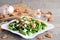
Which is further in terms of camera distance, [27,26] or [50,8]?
[50,8]

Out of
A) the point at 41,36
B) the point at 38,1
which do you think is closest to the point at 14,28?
the point at 41,36

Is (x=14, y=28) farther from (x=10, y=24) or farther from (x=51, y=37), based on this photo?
(x=51, y=37)

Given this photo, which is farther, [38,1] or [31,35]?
[38,1]

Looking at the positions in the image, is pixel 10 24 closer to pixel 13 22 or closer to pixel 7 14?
pixel 13 22

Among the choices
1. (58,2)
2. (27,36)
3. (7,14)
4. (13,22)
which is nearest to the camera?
(27,36)

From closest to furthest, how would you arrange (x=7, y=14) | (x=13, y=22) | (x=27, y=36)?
(x=27, y=36), (x=13, y=22), (x=7, y=14)

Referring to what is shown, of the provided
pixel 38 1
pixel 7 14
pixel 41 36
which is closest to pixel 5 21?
pixel 7 14

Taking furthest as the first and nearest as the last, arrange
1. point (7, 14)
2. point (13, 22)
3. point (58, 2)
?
point (58, 2) → point (7, 14) → point (13, 22)

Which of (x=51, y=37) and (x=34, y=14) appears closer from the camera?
(x=51, y=37)

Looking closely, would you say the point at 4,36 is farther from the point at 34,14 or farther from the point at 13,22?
the point at 34,14
